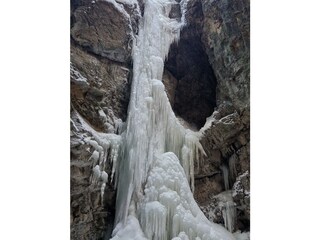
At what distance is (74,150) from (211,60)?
6.30ft

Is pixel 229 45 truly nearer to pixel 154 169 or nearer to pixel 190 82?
pixel 190 82

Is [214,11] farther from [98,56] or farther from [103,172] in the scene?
[103,172]

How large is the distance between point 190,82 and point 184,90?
15 cm

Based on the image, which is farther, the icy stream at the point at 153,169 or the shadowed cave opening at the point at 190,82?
the shadowed cave opening at the point at 190,82

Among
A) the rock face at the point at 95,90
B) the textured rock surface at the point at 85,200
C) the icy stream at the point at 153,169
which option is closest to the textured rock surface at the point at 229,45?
the icy stream at the point at 153,169

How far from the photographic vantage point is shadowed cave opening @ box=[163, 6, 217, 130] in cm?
378

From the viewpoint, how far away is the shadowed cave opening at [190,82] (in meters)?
3.78

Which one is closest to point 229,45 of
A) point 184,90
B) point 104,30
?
point 184,90

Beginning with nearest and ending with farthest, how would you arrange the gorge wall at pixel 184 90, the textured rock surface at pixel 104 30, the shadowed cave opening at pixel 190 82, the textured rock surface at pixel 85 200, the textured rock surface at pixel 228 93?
the textured rock surface at pixel 85 200, the gorge wall at pixel 184 90, the textured rock surface at pixel 104 30, the textured rock surface at pixel 228 93, the shadowed cave opening at pixel 190 82

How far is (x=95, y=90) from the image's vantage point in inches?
140

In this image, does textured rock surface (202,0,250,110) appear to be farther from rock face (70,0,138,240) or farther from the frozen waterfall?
rock face (70,0,138,240)

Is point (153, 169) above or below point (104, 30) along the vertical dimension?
below

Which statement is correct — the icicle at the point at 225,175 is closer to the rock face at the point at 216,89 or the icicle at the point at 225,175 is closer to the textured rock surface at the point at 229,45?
the rock face at the point at 216,89

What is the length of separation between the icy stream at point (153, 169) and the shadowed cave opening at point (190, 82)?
12 centimetres
